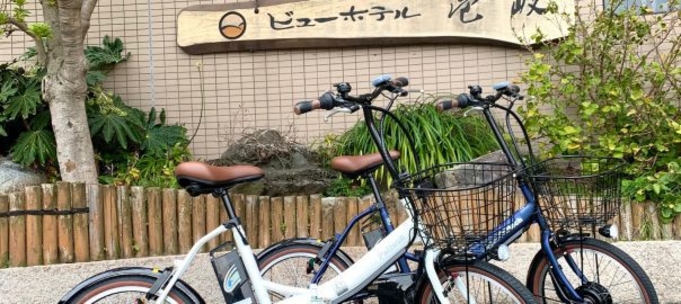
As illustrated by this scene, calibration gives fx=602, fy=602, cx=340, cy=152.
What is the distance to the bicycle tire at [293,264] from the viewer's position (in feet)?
11.0

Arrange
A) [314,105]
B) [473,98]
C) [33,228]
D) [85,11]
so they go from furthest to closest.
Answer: [85,11]
[33,228]
[473,98]
[314,105]

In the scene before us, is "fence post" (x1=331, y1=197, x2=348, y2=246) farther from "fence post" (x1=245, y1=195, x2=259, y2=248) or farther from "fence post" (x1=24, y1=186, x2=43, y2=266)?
"fence post" (x1=24, y1=186, x2=43, y2=266)

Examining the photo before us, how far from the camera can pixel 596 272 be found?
9.80ft

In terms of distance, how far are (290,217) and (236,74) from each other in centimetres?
212

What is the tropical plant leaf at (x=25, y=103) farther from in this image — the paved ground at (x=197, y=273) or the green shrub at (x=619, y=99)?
the green shrub at (x=619, y=99)

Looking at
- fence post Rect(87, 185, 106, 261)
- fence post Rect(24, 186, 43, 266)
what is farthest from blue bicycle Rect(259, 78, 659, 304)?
fence post Rect(24, 186, 43, 266)

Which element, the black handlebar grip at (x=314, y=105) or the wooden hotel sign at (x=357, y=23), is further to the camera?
the wooden hotel sign at (x=357, y=23)

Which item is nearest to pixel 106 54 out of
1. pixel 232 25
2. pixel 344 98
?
pixel 232 25

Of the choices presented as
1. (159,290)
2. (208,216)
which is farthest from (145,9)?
(159,290)

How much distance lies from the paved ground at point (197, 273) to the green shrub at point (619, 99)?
0.40 meters

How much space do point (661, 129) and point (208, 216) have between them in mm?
3566

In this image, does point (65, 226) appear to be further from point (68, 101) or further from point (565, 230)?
point (565, 230)

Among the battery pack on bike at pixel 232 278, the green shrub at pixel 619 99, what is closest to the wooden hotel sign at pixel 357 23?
the green shrub at pixel 619 99

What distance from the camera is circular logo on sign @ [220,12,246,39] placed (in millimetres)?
5773
